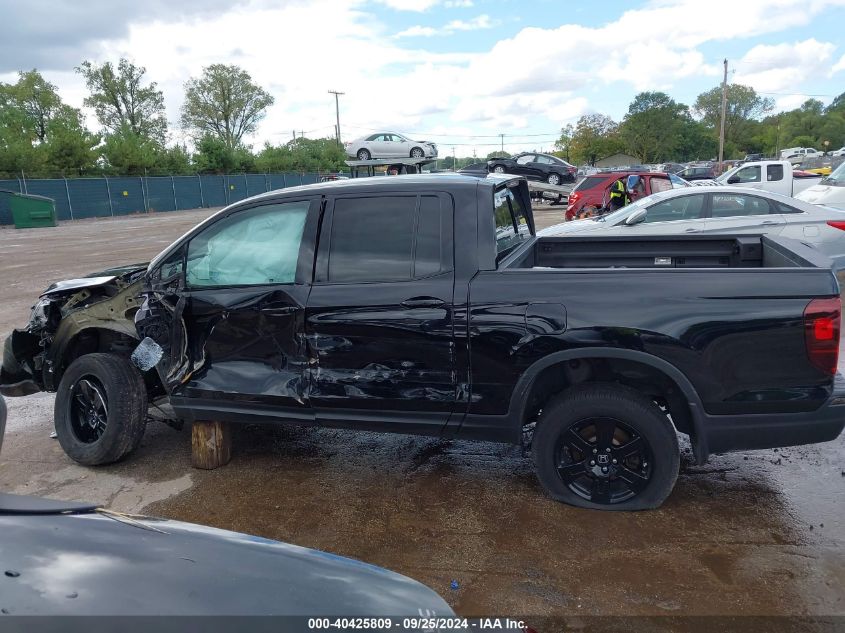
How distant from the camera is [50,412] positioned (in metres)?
5.96

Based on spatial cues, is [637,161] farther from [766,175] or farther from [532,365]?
[532,365]

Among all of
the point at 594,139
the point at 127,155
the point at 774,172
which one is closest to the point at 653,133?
the point at 594,139

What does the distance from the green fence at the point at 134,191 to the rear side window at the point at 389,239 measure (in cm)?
3305

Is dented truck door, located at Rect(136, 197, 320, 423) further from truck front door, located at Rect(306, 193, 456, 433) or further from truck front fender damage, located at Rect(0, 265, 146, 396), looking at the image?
truck front fender damage, located at Rect(0, 265, 146, 396)

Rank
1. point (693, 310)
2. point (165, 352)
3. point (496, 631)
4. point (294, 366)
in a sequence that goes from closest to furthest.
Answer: point (496, 631), point (693, 310), point (294, 366), point (165, 352)

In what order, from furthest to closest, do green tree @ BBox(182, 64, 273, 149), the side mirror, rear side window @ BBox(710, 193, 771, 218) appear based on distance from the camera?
green tree @ BBox(182, 64, 273, 149) → the side mirror → rear side window @ BBox(710, 193, 771, 218)

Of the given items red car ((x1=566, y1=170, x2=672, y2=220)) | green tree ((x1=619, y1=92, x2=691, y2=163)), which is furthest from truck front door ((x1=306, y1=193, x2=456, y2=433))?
green tree ((x1=619, y1=92, x2=691, y2=163))

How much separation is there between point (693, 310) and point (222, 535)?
2.59 metres

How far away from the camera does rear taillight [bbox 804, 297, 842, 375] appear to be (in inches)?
132

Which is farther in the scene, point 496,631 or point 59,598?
point 496,631

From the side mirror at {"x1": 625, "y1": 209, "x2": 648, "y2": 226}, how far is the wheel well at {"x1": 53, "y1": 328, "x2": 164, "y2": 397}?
764cm

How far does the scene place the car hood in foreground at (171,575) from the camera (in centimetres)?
153

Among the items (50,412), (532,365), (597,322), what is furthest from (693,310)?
(50,412)

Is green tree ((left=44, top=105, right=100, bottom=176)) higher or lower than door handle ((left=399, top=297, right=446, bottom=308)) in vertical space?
higher
